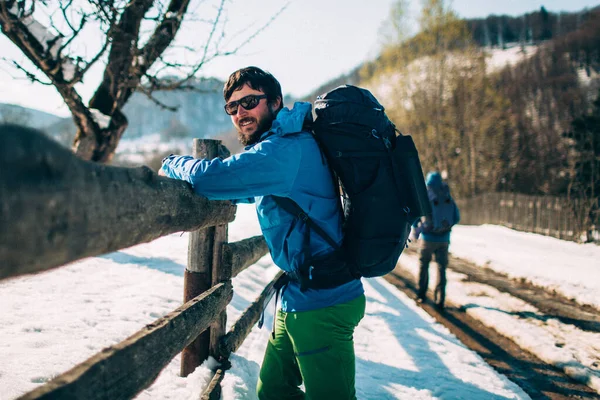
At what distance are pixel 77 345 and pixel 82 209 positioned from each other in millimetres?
2430

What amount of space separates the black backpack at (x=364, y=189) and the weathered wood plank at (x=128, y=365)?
0.58 metres

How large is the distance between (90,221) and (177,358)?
227cm

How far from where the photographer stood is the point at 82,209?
877mm

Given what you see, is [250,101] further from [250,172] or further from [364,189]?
[364,189]

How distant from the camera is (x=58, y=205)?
2.66ft

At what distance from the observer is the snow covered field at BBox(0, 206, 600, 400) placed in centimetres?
250

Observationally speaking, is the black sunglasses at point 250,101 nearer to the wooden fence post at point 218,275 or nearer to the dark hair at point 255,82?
the dark hair at point 255,82

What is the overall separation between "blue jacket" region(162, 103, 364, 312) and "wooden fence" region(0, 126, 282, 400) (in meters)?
0.15

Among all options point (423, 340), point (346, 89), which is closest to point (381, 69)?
point (423, 340)

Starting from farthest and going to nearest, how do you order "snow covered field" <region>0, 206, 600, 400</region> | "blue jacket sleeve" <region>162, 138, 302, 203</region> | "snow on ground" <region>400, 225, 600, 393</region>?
"snow on ground" <region>400, 225, 600, 393</region>
"snow covered field" <region>0, 206, 600, 400</region>
"blue jacket sleeve" <region>162, 138, 302, 203</region>

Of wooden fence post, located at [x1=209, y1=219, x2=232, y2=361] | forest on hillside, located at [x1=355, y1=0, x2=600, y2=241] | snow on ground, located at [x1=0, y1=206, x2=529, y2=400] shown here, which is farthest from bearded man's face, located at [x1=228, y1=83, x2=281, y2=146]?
forest on hillside, located at [x1=355, y1=0, x2=600, y2=241]

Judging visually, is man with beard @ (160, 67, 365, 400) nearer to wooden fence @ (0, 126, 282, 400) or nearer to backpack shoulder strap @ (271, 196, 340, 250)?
backpack shoulder strap @ (271, 196, 340, 250)

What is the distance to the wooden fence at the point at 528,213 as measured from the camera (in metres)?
14.3

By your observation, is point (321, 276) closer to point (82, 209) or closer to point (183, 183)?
point (183, 183)
